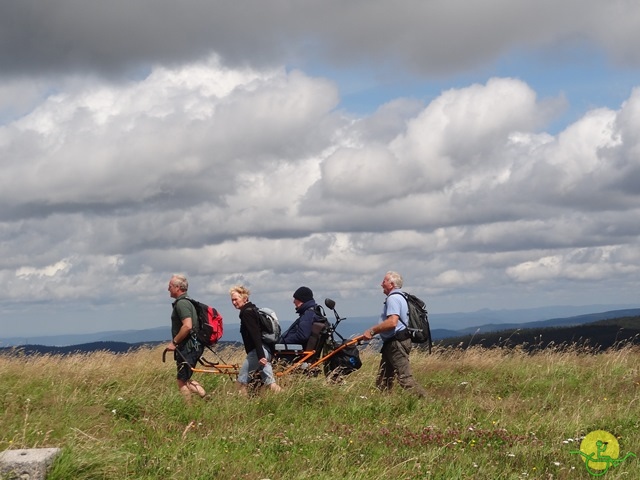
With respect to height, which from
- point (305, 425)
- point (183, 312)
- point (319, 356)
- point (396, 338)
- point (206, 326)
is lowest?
point (305, 425)

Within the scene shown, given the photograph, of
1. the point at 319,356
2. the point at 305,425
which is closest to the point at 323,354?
the point at 319,356

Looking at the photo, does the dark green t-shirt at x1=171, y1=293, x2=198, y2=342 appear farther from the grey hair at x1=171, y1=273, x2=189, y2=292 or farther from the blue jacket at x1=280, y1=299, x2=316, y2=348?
the blue jacket at x1=280, y1=299, x2=316, y2=348

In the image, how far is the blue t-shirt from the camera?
11.8m

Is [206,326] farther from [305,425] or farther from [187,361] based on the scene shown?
[305,425]

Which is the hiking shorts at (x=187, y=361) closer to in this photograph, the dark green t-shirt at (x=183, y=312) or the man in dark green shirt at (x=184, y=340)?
the man in dark green shirt at (x=184, y=340)

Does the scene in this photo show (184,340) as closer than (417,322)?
Yes

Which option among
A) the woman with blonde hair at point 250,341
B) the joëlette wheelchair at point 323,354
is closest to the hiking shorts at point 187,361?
the woman with blonde hair at point 250,341

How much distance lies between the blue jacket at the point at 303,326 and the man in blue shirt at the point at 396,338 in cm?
118

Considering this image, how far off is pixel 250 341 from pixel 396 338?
2220 millimetres

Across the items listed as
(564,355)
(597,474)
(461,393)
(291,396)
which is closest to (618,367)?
(564,355)

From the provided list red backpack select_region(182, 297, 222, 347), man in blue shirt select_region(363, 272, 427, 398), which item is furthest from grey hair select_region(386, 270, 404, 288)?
red backpack select_region(182, 297, 222, 347)

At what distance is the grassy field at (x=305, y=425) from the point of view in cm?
742

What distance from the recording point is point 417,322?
12.1 metres

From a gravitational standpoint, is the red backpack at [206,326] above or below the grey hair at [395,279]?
below
